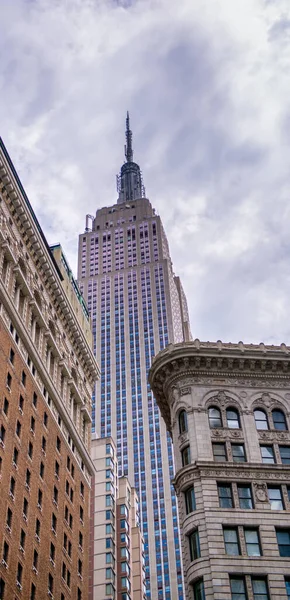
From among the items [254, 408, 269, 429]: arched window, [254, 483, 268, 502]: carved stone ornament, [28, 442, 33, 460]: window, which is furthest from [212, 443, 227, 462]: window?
[28, 442, 33, 460]: window

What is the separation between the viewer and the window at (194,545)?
5544 cm

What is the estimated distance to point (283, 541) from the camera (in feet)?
183

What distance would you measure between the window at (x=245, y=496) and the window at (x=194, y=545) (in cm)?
405

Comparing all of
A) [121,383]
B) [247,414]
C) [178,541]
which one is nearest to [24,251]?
[247,414]

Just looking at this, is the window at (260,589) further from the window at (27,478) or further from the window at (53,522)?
the window at (53,522)

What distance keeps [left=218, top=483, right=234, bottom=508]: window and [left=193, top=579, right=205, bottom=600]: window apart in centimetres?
575

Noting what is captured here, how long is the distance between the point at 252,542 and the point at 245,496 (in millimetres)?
3698

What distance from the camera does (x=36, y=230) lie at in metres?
86.9

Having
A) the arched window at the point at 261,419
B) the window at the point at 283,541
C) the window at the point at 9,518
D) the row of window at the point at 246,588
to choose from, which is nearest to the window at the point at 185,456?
the arched window at the point at 261,419

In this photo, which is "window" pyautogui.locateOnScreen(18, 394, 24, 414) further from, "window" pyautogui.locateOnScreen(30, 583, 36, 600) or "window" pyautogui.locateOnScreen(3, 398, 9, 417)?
"window" pyautogui.locateOnScreen(30, 583, 36, 600)

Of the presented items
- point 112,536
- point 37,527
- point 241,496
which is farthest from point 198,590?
point 112,536

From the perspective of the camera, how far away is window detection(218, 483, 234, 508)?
57406 mm

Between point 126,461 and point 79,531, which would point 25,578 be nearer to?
point 79,531

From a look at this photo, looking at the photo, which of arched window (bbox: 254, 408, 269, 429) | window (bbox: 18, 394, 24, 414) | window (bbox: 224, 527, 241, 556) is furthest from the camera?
window (bbox: 18, 394, 24, 414)
